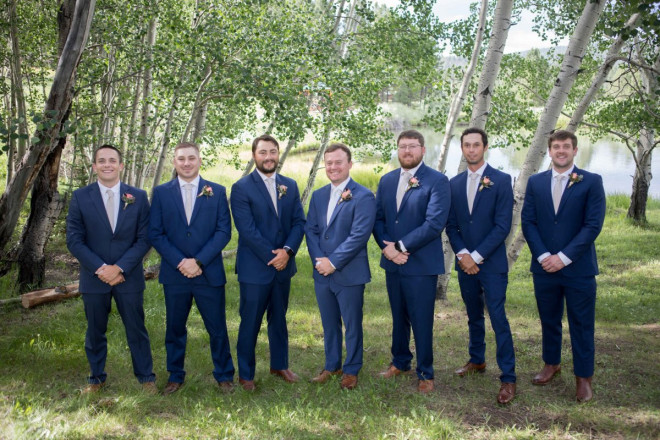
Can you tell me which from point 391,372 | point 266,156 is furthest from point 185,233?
point 391,372

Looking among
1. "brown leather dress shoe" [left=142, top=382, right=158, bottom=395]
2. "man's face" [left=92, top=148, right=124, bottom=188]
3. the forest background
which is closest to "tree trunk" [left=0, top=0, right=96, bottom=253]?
the forest background

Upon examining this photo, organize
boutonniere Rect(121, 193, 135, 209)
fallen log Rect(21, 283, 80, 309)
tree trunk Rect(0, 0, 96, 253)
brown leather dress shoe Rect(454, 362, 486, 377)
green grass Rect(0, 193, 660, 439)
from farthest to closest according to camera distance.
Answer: fallen log Rect(21, 283, 80, 309), tree trunk Rect(0, 0, 96, 253), brown leather dress shoe Rect(454, 362, 486, 377), boutonniere Rect(121, 193, 135, 209), green grass Rect(0, 193, 660, 439)

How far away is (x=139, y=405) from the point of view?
4.32m

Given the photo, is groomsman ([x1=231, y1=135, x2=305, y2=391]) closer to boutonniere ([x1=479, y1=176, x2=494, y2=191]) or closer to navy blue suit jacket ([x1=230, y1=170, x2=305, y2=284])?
navy blue suit jacket ([x1=230, y1=170, x2=305, y2=284])

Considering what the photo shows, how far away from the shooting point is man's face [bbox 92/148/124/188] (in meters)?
4.50

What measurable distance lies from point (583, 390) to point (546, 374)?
420 mm

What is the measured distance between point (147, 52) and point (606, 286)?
331 inches

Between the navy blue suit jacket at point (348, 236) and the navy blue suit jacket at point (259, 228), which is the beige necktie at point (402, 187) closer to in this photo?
the navy blue suit jacket at point (348, 236)

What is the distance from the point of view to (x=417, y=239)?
15.2 ft

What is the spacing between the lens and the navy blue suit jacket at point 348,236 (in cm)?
469

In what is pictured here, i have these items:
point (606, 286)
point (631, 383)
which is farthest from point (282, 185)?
point (606, 286)

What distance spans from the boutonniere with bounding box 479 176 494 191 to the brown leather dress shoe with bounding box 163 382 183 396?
10.1ft

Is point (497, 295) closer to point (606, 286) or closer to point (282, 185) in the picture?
point (282, 185)

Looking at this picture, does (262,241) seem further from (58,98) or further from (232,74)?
(232,74)
